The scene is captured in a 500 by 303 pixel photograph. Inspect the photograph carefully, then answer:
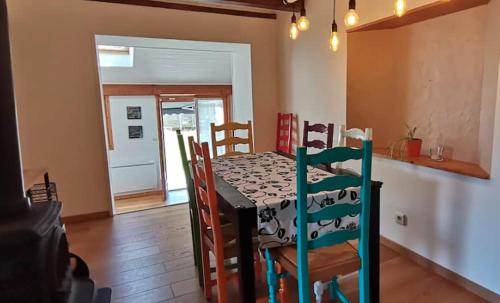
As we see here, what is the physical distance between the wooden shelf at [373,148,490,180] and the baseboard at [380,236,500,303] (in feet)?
2.34

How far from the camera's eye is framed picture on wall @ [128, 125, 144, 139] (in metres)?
7.18

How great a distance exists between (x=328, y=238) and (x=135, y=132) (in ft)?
21.7

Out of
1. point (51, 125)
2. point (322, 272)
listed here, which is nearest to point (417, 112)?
point (322, 272)

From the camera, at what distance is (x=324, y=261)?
1.49 m

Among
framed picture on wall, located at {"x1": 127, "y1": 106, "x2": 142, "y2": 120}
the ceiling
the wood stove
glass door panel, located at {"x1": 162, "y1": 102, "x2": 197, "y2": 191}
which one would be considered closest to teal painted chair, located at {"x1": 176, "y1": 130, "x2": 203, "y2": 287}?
the wood stove

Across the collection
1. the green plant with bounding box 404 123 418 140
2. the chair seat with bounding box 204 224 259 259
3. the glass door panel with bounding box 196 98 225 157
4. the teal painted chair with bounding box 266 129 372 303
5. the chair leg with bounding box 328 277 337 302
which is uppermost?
the glass door panel with bounding box 196 98 225 157

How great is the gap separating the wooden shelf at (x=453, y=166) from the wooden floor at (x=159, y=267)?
0.77m

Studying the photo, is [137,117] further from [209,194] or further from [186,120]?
[209,194]

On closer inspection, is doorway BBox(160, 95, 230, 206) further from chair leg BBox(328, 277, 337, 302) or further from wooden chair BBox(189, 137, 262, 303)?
chair leg BBox(328, 277, 337, 302)

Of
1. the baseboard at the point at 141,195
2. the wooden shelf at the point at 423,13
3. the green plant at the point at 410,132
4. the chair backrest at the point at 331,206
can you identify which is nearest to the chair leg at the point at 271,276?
the chair backrest at the point at 331,206

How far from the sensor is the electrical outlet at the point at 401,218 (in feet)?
8.11

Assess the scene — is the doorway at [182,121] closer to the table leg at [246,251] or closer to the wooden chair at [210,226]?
the wooden chair at [210,226]

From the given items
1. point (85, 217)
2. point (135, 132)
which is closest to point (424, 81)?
point (85, 217)

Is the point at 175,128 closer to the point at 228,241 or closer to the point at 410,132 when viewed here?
the point at 410,132
